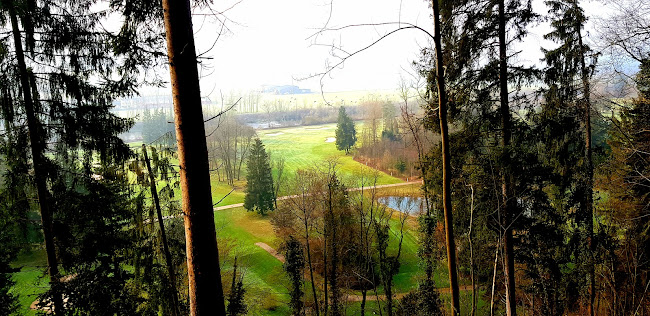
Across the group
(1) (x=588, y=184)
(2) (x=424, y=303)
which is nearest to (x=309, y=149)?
(2) (x=424, y=303)

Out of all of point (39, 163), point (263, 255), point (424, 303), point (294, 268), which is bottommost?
point (263, 255)

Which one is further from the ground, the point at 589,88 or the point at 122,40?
the point at 122,40

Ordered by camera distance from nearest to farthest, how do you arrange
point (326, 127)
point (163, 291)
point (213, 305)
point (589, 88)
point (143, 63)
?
point (213, 305), point (143, 63), point (589, 88), point (163, 291), point (326, 127)

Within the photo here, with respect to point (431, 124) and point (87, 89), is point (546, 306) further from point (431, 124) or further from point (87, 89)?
point (87, 89)

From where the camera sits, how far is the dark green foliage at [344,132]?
4733cm

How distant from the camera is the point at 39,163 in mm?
6445

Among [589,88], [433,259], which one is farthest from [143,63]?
[433,259]

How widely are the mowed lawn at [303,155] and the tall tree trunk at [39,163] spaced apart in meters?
27.2

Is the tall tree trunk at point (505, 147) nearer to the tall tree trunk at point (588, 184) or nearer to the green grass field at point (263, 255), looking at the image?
the tall tree trunk at point (588, 184)

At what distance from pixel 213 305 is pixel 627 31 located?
22.2 ft

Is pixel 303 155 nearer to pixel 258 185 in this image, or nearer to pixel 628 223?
pixel 258 185

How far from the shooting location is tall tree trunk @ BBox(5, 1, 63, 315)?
19.5 feet

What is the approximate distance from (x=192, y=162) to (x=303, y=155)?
45803 millimetres

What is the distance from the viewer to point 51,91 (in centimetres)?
626
